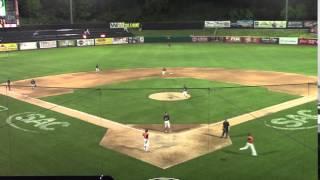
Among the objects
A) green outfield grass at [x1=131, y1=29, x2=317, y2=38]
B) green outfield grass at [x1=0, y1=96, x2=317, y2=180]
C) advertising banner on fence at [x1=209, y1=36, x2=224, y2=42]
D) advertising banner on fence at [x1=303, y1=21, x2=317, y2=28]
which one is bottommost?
green outfield grass at [x1=0, y1=96, x2=317, y2=180]

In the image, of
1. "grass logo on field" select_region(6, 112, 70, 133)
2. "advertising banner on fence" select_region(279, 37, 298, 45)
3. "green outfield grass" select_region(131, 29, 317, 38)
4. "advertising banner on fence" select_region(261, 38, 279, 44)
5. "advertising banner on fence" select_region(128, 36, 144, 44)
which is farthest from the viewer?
"advertising banner on fence" select_region(128, 36, 144, 44)

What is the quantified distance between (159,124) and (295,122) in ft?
25.6

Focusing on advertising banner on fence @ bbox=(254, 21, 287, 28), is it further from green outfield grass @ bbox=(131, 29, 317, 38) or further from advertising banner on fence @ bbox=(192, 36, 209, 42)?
advertising banner on fence @ bbox=(192, 36, 209, 42)

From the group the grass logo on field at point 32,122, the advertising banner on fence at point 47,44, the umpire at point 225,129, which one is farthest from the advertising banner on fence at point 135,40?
the umpire at point 225,129

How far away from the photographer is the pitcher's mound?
32.2 meters

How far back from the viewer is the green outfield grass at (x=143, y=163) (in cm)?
1828

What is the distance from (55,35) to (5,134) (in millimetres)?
54322

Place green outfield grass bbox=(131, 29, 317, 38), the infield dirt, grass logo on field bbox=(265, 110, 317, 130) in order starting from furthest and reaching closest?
green outfield grass bbox=(131, 29, 317, 38)
grass logo on field bbox=(265, 110, 317, 130)
the infield dirt

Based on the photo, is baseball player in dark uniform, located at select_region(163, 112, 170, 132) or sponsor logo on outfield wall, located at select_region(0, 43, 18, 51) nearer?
baseball player in dark uniform, located at select_region(163, 112, 170, 132)

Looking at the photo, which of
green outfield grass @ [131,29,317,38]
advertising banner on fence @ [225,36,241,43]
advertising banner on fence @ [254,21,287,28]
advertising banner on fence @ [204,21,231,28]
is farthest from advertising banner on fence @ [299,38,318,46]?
advertising banner on fence @ [204,21,231,28]

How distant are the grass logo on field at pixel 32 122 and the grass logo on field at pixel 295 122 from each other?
12.0m

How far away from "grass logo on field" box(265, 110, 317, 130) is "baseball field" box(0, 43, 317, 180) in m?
0.06

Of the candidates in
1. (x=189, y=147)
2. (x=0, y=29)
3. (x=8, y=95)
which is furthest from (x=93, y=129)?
(x=0, y=29)

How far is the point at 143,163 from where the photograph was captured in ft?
63.8
